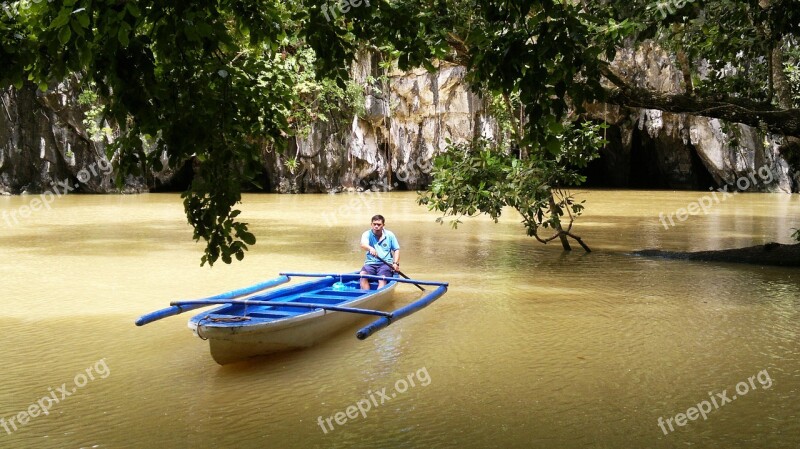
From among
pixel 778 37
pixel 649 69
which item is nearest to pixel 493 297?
pixel 778 37

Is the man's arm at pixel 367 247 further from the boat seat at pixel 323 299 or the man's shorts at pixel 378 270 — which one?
the boat seat at pixel 323 299

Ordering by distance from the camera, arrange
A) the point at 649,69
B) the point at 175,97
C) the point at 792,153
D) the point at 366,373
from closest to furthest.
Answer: the point at 175,97 → the point at 366,373 → the point at 792,153 → the point at 649,69

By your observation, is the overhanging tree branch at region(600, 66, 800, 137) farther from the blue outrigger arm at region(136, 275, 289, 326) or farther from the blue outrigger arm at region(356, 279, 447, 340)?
the blue outrigger arm at region(136, 275, 289, 326)

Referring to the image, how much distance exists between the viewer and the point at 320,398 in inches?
199

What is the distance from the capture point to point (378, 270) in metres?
8.49

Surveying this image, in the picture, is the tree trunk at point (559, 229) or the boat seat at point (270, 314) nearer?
the boat seat at point (270, 314)

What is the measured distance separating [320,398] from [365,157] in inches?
998

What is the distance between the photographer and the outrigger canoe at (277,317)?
18.1 feet

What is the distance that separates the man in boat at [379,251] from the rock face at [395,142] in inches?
715

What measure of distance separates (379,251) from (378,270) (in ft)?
0.79

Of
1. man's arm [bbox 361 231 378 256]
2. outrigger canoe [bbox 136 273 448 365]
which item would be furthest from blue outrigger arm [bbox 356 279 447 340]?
man's arm [bbox 361 231 378 256]

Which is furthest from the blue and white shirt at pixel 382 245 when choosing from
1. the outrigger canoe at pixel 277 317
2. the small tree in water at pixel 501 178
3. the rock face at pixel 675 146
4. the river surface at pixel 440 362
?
the rock face at pixel 675 146

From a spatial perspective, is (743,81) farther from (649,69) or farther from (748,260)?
(649,69)

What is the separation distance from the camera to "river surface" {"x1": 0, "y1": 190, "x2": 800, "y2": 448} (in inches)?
176
